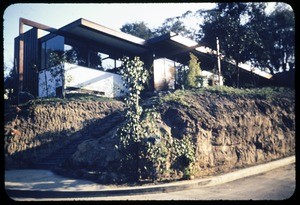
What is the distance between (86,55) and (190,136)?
1057 cm

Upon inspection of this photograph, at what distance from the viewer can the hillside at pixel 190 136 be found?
8.34 metres

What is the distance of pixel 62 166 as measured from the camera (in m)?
9.36

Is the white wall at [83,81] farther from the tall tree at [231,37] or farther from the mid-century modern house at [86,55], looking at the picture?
the tall tree at [231,37]

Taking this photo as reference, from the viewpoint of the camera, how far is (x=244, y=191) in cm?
684

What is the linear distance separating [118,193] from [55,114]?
617 centimetres

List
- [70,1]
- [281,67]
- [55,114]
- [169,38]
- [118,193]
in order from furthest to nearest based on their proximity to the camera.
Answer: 1. [281,67]
2. [169,38]
3. [55,114]
4. [118,193]
5. [70,1]

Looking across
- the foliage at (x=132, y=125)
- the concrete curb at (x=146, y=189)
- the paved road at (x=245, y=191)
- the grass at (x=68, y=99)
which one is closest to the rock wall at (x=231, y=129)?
the concrete curb at (x=146, y=189)

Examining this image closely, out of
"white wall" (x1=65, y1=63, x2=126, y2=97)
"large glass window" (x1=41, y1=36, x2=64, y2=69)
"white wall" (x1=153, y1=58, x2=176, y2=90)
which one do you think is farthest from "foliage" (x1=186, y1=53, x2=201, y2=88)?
"large glass window" (x1=41, y1=36, x2=64, y2=69)

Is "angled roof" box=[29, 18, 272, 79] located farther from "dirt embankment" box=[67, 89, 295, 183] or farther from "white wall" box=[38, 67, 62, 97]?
"dirt embankment" box=[67, 89, 295, 183]

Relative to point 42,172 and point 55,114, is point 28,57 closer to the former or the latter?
point 55,114

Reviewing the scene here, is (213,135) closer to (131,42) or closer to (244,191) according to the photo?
(244,191)

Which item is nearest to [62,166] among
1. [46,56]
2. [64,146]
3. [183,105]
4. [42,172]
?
[42,172]

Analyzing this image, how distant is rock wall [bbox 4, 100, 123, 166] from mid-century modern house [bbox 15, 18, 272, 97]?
2.92 meters

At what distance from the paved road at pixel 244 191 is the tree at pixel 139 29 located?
3430 centimetres
